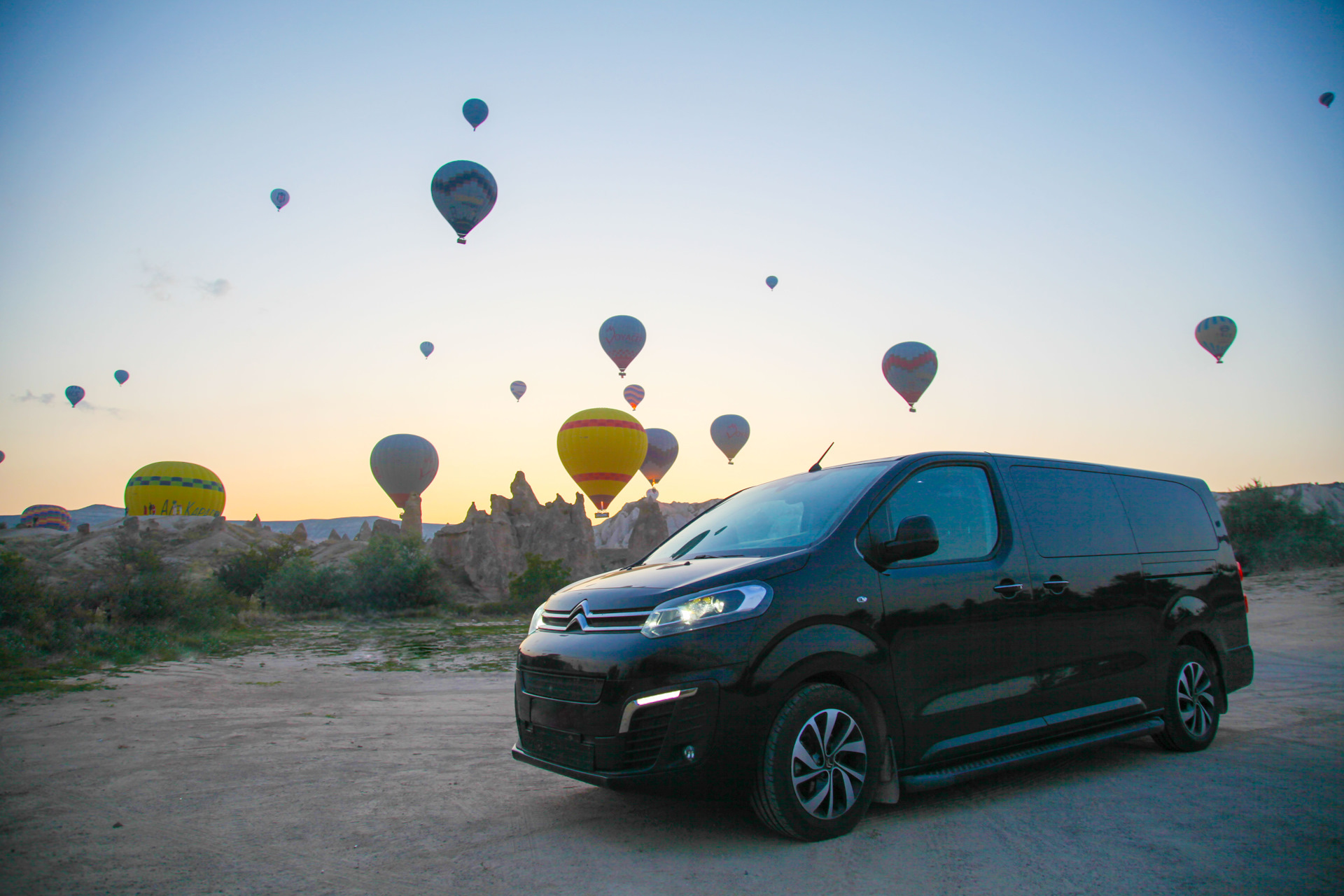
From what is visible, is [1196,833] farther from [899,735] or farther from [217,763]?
[217,763]

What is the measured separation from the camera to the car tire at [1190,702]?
552cm

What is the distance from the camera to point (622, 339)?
50.3 meters

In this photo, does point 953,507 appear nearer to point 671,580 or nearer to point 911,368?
point 671,580

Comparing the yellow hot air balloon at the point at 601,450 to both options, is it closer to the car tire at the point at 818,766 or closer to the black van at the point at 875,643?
the black van at the point at 875,643

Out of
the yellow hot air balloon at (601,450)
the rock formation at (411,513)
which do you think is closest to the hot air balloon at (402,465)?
the rock formation at (411,513)

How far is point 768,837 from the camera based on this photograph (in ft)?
12.7

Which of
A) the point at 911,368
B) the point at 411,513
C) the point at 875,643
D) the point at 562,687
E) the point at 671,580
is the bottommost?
the point at 562,687

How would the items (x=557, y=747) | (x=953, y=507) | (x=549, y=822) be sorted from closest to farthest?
(x=557, y=747)
(x=549, y=822)
(x=953, y=507)

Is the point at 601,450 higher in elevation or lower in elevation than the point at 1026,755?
higher

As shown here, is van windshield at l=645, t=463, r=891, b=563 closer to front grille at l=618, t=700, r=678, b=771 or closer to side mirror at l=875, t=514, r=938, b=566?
side mirror at l=875, t=514, r=938, b=566

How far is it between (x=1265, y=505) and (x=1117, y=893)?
34876mm

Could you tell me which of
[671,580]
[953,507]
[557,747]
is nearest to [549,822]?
[557,747]

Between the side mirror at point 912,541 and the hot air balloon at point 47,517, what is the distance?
353 ft

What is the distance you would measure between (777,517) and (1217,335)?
4486 centimetres
